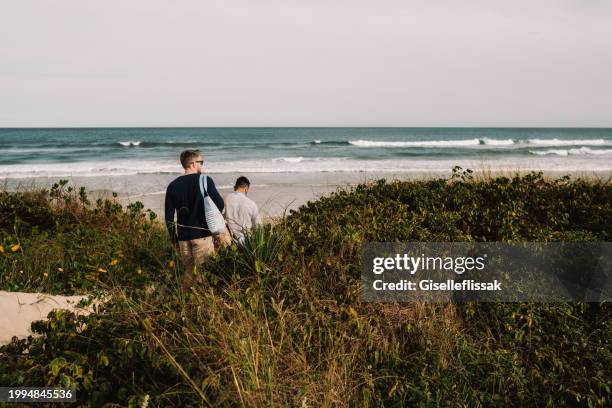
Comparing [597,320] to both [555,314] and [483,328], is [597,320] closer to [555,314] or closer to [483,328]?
[555,314]

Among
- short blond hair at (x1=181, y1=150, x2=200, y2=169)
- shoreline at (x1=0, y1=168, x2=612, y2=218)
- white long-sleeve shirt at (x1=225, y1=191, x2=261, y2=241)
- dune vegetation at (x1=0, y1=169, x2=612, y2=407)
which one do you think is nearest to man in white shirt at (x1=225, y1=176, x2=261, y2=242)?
white long-sleeve shirt at (x1=225, y1=191, x2=261, y2=241)

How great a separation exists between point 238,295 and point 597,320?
12.2 ft

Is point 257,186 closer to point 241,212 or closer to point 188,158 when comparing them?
point 241,212

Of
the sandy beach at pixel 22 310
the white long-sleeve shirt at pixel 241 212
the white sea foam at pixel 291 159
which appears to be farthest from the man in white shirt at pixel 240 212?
the white sea foam at pixel 291 159

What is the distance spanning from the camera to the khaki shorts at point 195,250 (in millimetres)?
6121

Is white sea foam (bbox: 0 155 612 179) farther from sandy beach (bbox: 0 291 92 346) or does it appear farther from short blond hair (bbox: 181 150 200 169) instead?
short blond hair (bbox: 181 150 200 169)

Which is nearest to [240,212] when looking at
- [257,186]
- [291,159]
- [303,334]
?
[303,334]

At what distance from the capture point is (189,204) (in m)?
6.07

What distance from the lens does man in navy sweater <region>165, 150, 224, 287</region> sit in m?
6.02

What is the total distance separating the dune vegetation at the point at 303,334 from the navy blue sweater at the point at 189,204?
0.79m

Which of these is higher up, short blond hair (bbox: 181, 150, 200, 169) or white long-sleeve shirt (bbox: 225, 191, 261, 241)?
short blond hair (bbox: 181, 150, 200, 169)

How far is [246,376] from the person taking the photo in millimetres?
3428

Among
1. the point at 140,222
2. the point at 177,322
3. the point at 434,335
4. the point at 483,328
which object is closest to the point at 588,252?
the point at 483,328

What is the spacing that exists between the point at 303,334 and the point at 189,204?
8.69ft
